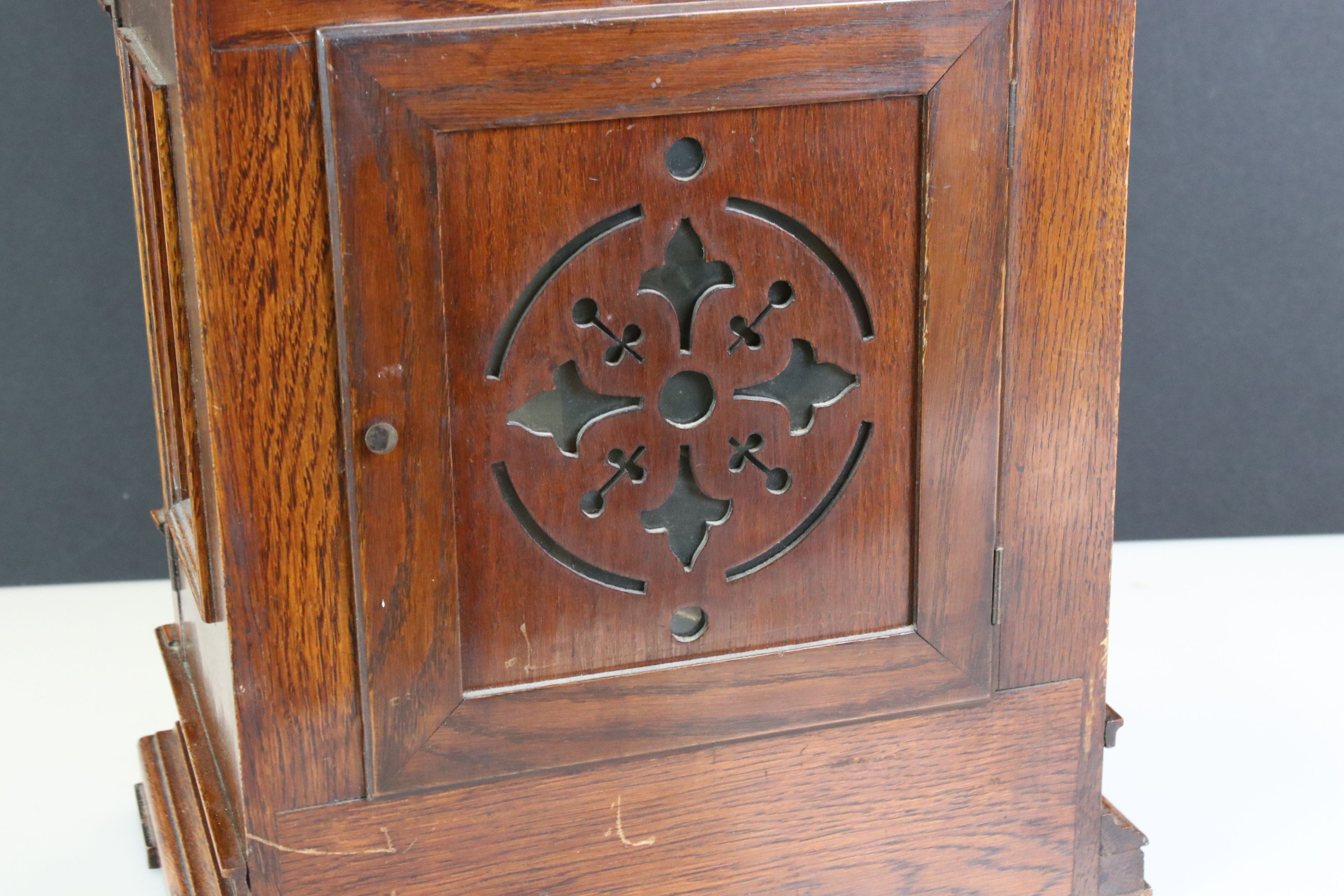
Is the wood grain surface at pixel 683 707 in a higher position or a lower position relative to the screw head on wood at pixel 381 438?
lower

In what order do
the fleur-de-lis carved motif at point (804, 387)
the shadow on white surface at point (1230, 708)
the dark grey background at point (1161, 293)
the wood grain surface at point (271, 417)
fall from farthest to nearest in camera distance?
1. the dark grey background at point (1161, 293)
2. the shadow on white surface at point (1230, 708)
3. the fleur-de-lis carved motif at point (804, 387)
4. the wood grain surface at point (271, 417)

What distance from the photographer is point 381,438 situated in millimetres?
1197

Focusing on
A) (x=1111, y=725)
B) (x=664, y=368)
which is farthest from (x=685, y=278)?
(x=1111, y=725)

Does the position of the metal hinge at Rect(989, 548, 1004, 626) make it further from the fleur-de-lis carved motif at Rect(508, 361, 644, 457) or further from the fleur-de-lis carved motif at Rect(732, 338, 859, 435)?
the fleur-de-lis carved motif at Rect(508, 361, 644, 457)

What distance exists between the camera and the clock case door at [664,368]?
1.18m

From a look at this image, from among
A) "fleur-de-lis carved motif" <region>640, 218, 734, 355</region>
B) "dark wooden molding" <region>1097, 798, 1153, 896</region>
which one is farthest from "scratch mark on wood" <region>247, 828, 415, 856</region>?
"dark wooden molding" <region>1097, 798, 1153, 896</region>

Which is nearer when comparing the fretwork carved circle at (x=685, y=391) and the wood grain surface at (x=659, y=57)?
the wood grain surface at (x=659, y=57)

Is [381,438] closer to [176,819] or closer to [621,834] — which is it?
[621,834]

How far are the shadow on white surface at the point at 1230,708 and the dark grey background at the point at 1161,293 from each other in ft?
0.54

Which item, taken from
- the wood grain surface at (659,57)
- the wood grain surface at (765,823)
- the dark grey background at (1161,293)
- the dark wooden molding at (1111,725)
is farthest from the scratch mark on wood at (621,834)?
the dark grey background at (1161,293)

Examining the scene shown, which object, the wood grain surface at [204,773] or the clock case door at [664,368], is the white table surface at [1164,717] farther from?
the clock case door at [664,368]

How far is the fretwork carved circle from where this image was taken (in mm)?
1254

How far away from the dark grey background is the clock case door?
131cm

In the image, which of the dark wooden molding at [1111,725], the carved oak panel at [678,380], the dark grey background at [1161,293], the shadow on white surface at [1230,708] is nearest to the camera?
the carved oak panel at [678,380]
